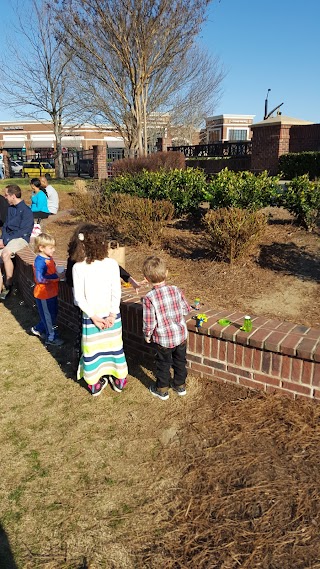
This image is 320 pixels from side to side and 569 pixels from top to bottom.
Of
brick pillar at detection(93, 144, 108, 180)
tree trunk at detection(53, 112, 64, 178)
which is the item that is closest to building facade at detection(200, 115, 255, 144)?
tree trunk at detection(53, 112, 64, 178)

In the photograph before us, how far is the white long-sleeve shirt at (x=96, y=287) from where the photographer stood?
3.04m

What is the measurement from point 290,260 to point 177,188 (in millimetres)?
3319

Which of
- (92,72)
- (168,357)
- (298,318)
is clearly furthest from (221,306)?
(92,72)

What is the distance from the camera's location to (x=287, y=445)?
2502 mm

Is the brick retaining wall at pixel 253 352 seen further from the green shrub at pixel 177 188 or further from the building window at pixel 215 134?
the building window at pixel 215 134

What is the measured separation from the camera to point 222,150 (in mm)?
21141

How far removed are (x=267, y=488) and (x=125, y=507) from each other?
29.0 inches

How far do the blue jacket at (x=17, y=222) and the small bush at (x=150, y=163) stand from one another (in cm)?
766

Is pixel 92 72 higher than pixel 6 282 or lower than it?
higher

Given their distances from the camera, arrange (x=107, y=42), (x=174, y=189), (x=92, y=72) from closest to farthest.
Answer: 1. (x=174, y=189)
2. (x=107, y=42)
3. (x=92, y=72)

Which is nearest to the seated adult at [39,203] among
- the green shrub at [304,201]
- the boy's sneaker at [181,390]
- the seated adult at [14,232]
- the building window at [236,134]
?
the seated adult at [14,232]

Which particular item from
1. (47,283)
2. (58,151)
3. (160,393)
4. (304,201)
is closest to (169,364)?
(160,393)

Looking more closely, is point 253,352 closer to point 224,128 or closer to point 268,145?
point 268,145

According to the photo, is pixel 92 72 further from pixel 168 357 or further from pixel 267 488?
pixel 267 488
